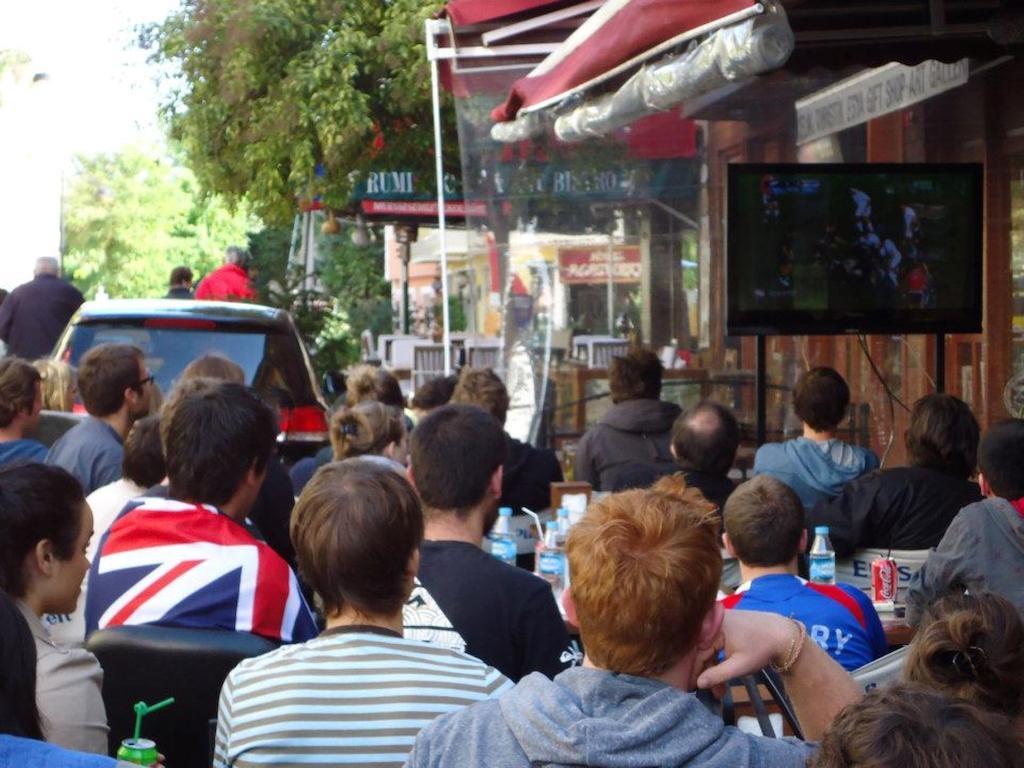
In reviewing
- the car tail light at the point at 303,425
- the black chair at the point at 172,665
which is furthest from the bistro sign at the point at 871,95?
the black chair at the point at 172,665

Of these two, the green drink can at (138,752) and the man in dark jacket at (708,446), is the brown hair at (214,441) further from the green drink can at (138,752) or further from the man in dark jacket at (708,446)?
the man in dark jacket at (708,446)

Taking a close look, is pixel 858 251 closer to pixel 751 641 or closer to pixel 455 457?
pixel 455 457

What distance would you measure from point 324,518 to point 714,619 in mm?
1056

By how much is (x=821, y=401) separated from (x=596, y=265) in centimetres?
540

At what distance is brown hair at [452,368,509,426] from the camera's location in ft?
26.3

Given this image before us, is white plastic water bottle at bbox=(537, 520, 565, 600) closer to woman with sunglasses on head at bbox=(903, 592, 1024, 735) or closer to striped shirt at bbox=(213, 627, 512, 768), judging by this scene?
striped shirt at bbox=(213, 627, 512, 768)

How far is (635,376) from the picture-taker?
8711mm

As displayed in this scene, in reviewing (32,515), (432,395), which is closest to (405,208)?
(432,395)

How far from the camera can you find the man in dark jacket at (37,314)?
14781mm

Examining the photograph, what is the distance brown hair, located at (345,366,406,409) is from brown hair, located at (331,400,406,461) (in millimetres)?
1361

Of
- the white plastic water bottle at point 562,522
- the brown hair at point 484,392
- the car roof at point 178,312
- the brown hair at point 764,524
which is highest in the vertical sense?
the car roof at point 178,312

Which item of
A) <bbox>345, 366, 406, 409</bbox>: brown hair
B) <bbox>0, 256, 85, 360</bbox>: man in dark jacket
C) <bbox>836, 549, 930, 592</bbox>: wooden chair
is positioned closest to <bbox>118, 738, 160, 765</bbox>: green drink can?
<bbox>836, 549, 930, 592</bbox>: wooden chair

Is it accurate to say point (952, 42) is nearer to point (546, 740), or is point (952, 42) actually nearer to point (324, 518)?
point (324, 518)

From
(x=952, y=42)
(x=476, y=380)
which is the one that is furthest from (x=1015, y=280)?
(x=476, y=380)
